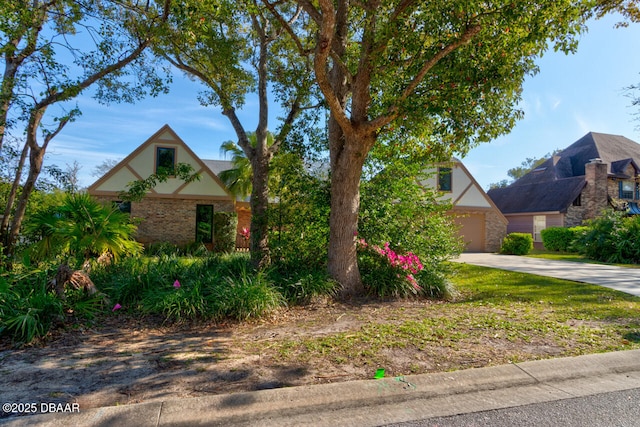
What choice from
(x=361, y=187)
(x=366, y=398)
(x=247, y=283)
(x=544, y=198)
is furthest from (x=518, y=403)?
(x=544, y=198)

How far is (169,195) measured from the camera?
54.9ft

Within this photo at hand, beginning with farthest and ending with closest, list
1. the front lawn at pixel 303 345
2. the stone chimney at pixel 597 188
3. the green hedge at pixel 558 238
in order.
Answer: the stone chimney at pixel 597 188
the green hedge at pixel 558 238
the front lawn at pixel 303 345

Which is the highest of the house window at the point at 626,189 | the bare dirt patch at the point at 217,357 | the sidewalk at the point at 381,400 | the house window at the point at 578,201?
the house window at the point at 626,189

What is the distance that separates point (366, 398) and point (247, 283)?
321cm

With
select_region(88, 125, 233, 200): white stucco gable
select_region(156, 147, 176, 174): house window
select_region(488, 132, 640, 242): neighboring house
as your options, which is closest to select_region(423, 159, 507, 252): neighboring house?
select_region(488, 132, 640, 242): neighboring house

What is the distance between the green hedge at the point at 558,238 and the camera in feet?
63.5

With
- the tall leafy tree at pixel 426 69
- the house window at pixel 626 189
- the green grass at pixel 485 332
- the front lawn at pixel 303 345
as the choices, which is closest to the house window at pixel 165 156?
the tall leafy tree at pixel 426 69

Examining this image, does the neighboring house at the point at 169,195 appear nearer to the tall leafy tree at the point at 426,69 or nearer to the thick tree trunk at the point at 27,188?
the thick tree trunk at the point at 27,188

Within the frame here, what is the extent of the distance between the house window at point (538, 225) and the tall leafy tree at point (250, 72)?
20.1 meters

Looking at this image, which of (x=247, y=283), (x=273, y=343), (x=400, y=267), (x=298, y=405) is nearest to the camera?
(x=298, y=405)

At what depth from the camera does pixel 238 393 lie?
10.2ft

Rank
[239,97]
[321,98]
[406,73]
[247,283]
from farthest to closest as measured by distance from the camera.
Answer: [239,97], [321,98], [406,73], [247,283]

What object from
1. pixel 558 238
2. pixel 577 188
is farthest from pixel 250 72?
pixel 577 188

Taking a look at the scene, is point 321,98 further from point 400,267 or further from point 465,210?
point 465,210
